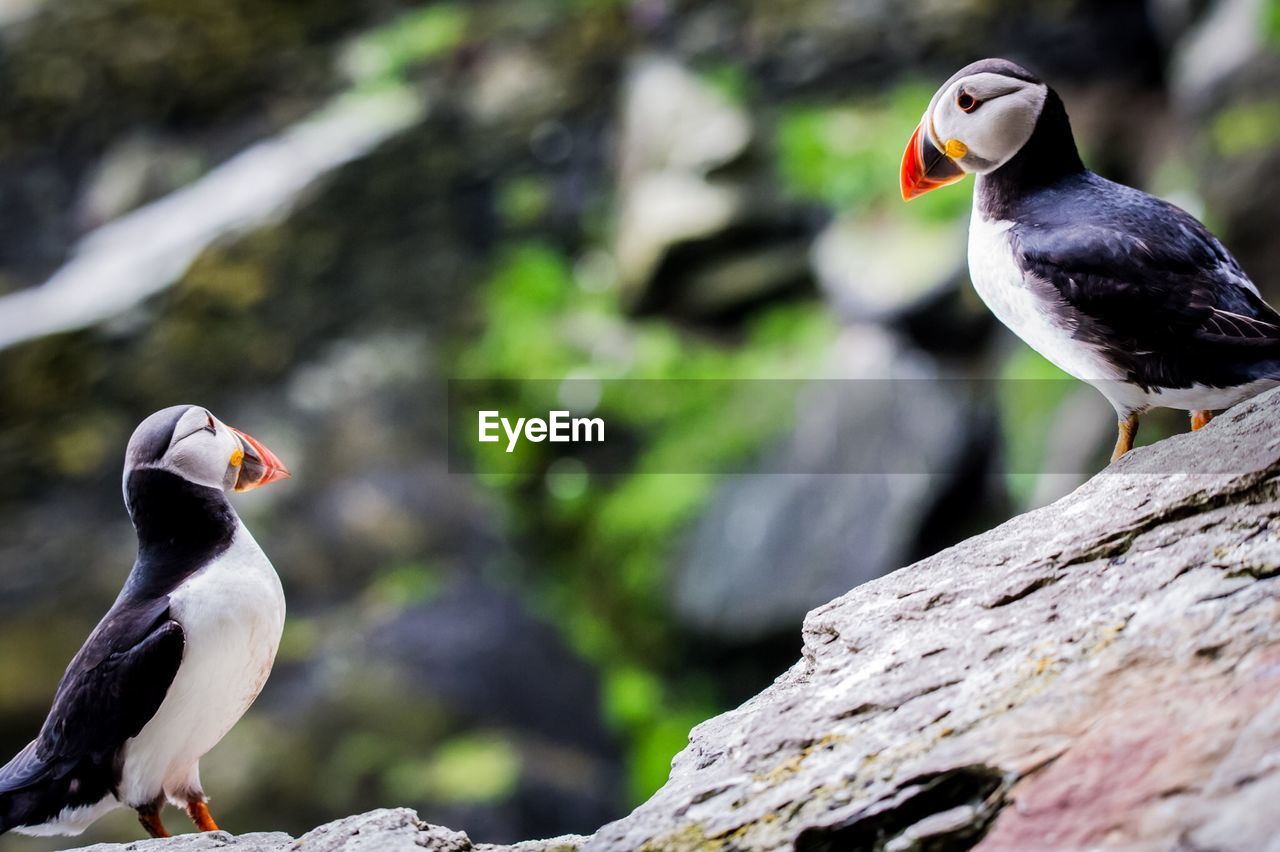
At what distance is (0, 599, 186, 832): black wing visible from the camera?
5.81ft

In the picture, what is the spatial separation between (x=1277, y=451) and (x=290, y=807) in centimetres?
351

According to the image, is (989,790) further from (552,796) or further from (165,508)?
(552,796)

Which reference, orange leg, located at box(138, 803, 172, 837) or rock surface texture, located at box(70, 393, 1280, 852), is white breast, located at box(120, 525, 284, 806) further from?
rock surface texture, located at box(70, 393, 1280, 852)

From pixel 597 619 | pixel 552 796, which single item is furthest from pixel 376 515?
pixel 552 796

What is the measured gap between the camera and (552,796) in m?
4.24

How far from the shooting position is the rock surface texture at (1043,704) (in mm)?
1192

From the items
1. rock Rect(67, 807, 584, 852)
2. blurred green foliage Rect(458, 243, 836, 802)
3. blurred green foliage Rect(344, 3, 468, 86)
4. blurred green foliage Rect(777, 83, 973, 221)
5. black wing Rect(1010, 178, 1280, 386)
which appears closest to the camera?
rock Rect(67, 807, 584, 852)

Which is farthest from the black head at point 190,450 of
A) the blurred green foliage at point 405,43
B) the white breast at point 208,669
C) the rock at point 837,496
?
the blurred green foliage at point 405,43

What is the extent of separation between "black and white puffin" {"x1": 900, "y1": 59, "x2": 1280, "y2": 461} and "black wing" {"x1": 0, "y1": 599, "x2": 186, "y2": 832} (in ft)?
4.70

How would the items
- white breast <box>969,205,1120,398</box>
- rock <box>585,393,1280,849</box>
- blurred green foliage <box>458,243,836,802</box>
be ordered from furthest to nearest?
blurred green foliage <box>458,243,836,802</box>
white breast <box>969,205,1120,398</box>
rock <box>585,393,1280,849</box>

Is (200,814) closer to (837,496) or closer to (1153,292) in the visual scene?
(1153,292)

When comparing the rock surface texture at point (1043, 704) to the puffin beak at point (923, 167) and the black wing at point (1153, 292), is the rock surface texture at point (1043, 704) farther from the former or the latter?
the puffin beak at point (923, 167)

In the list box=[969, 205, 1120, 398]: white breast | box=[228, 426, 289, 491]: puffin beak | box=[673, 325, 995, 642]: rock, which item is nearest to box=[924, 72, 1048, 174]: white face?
box=[969, 205, 1120, 398]: white breast

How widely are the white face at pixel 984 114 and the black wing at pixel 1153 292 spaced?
0.16 m
